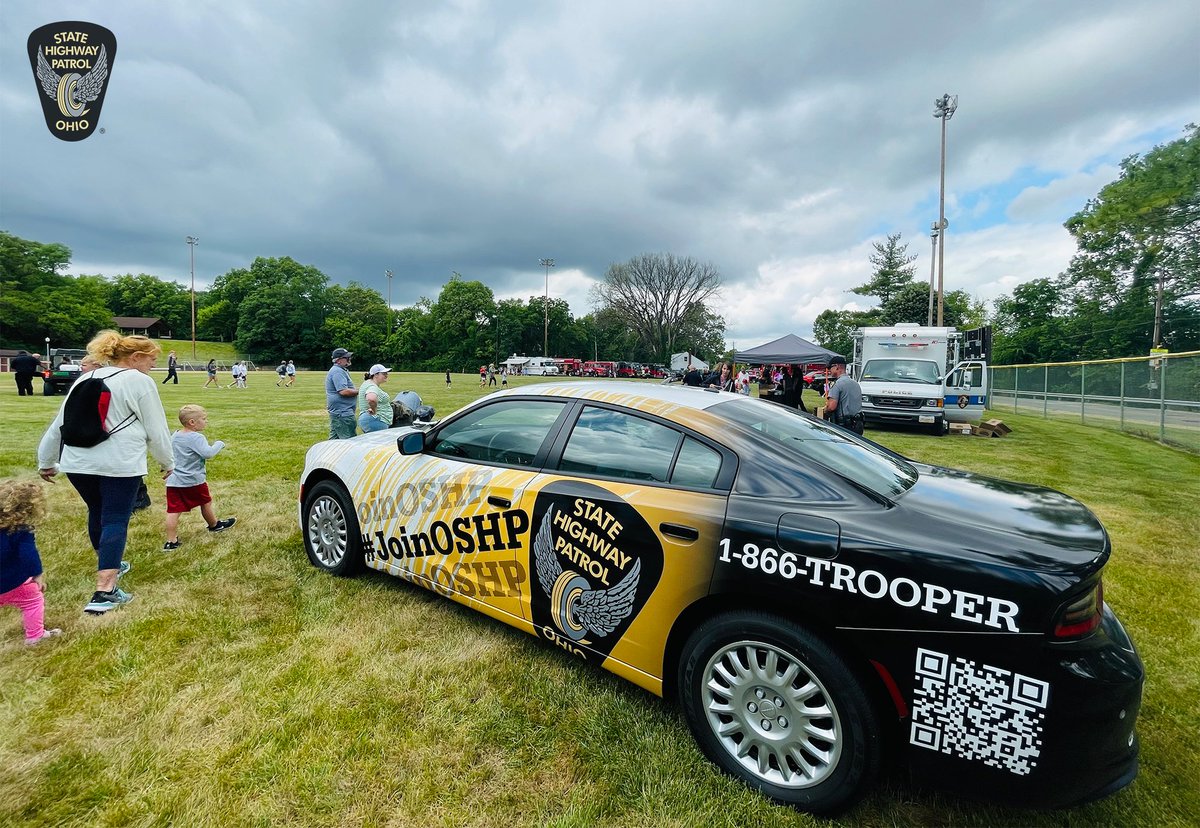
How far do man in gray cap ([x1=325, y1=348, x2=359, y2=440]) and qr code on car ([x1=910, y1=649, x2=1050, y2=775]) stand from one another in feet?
20.9

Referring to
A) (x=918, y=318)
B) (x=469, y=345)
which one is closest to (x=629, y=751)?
(x=918, y=318)

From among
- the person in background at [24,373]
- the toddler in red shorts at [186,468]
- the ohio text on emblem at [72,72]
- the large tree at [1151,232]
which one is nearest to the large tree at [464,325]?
the person in background at [24,373]

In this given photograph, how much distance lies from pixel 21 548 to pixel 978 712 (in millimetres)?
4174

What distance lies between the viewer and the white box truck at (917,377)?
12.2 metres

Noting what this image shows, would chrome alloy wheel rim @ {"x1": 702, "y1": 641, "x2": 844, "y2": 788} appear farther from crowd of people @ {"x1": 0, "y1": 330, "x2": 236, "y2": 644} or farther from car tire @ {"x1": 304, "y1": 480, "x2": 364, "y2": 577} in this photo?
crowd of people @ {"x1": 0, "y1": 330, "x2": 236, "y2": 644}

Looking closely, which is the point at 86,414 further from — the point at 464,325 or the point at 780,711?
the point at 464,325

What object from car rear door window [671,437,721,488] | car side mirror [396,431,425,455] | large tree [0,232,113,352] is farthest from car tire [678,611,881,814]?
large tree [0,232,113,352]

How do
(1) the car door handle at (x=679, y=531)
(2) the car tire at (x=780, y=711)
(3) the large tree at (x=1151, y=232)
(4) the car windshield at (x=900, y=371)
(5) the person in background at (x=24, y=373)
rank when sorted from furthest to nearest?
(3) the large tree at (x=1151, y=232)
(5) the person in background at (x=24, y=373)
(4) the car windshield at (x=900, y=371)
(1) the car door handle at (x=679, y=531)
(2) the car tire at (x=780, y=711)

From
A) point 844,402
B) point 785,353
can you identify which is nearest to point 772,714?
point 844,402

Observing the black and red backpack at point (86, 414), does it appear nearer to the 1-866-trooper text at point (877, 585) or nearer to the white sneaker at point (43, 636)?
the white sneaker at point (43, 636)

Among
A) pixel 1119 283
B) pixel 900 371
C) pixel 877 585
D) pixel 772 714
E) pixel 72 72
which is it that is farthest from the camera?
pixel 1119 283

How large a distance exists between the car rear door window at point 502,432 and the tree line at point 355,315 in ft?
202

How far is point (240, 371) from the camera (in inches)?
1181

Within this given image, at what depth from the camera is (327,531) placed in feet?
12.5
